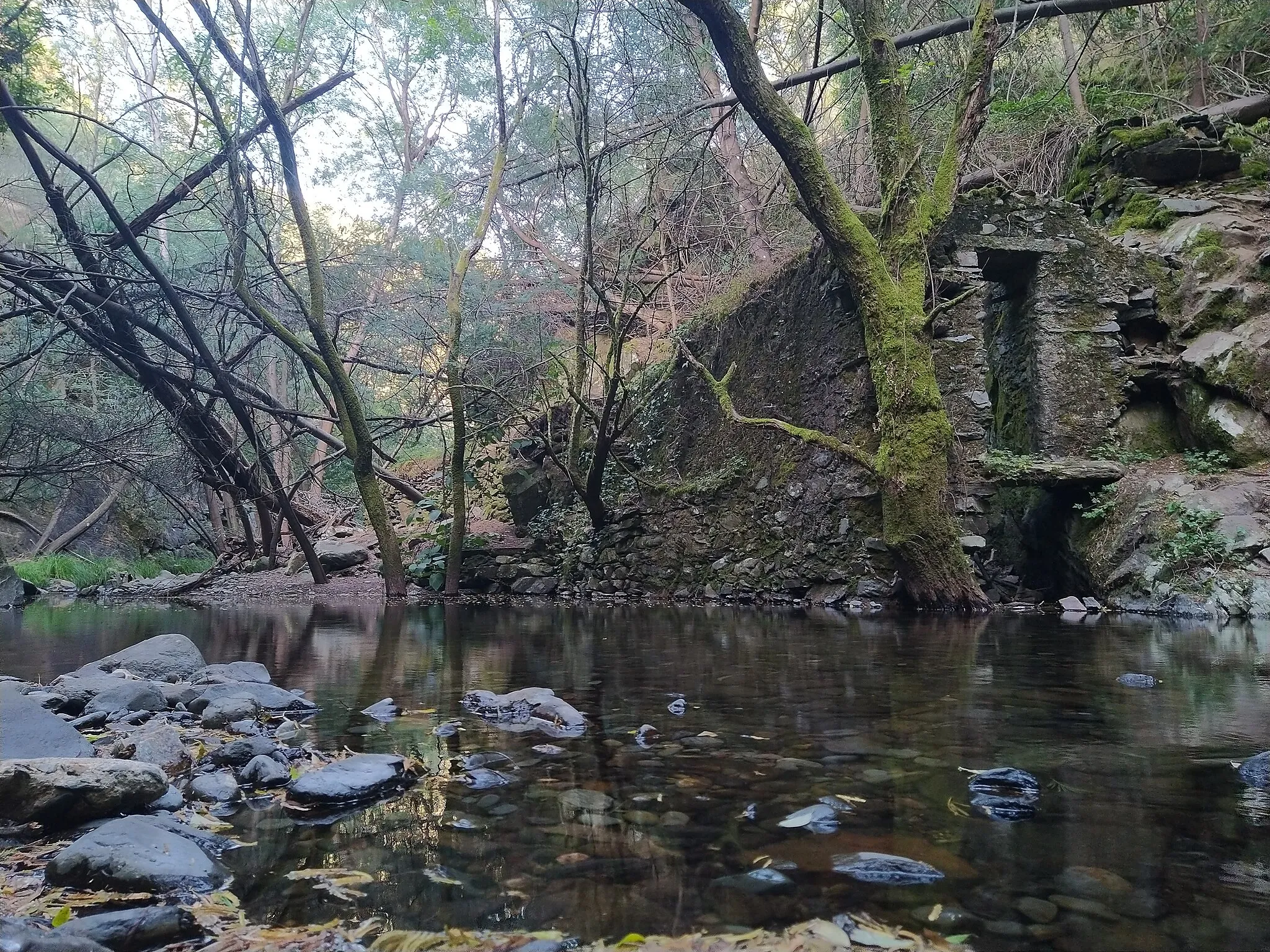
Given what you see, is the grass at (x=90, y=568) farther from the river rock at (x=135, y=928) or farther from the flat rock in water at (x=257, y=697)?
the river rock at (x=135, y=928)

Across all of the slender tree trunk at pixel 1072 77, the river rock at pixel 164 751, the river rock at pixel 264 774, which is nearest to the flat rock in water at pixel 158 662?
the river rock at pixel 164 751

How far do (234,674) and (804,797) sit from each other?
2675mm

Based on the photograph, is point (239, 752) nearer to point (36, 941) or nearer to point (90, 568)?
point (36, 941)

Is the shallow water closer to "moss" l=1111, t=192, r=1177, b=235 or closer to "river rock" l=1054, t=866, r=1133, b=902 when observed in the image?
"river rock" l=1054, t=866, r=1133, b=902

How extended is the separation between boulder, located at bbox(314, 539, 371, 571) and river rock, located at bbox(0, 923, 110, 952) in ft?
36.0

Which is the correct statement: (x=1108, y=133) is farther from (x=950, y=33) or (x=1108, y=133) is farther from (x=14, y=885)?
(x=14, y=885)

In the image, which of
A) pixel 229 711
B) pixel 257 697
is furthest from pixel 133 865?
pixel 257 697

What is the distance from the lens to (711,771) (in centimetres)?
183

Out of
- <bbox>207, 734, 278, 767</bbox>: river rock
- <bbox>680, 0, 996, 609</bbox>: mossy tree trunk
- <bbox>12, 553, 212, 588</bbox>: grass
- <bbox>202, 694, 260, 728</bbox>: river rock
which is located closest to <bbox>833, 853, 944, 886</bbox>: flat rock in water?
<bbox>207, 734, 278, 767</bbox>: river rock

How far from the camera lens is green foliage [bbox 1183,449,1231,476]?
6.41m

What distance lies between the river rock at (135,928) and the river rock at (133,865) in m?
0.11

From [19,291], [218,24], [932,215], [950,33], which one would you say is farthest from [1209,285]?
[19,291]

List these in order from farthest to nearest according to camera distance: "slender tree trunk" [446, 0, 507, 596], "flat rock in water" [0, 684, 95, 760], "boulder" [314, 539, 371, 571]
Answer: "boulder" [314, 539, 371, 571]
"slender tree trunk" [446, 0, 507, 596]
"flat rock in water" [0, 684, 95, 760]

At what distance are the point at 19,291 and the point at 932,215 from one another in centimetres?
798
